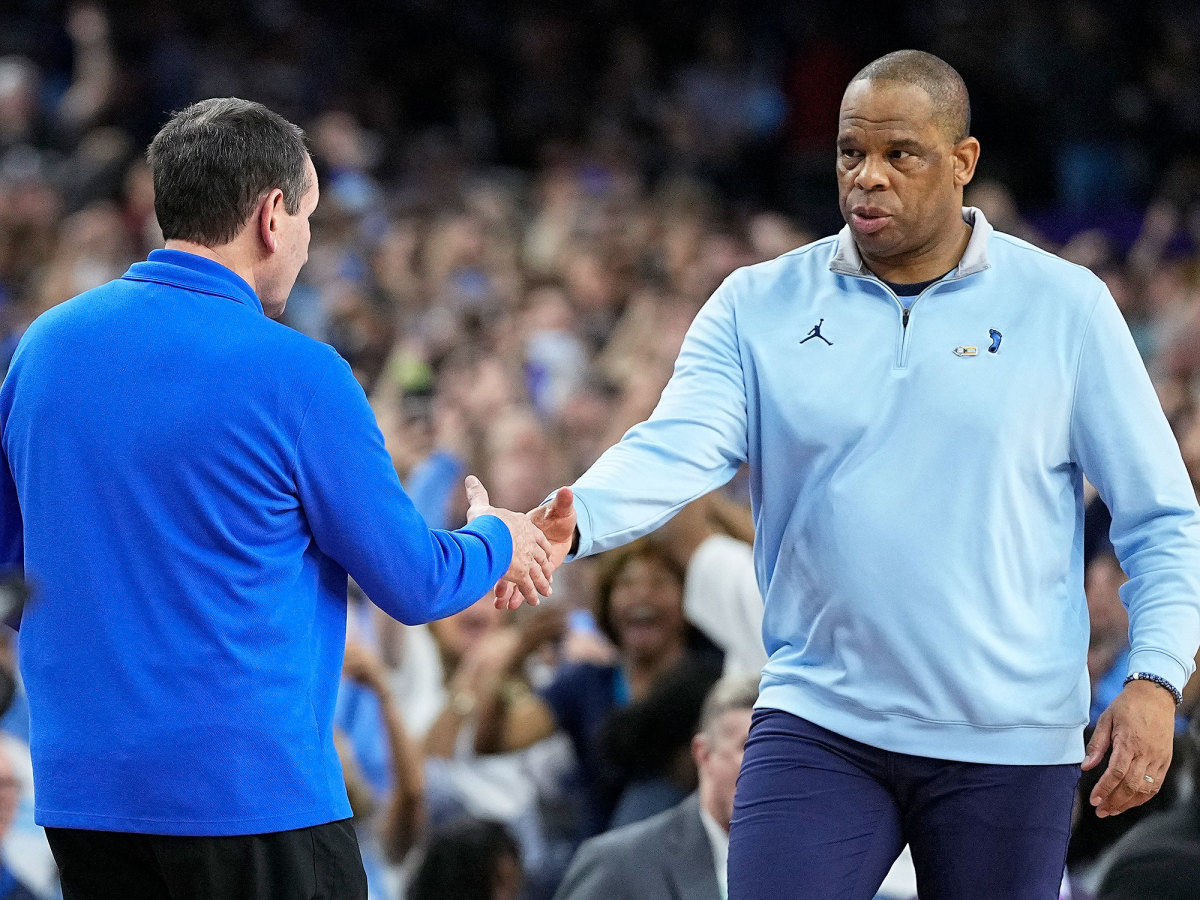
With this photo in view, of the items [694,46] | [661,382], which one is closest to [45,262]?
[661,382]

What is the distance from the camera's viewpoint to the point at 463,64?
14727 mm

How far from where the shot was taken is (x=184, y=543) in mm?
2484

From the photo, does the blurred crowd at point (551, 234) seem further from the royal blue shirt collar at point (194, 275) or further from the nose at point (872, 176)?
the royal blue shirt collar at point (194, 275)

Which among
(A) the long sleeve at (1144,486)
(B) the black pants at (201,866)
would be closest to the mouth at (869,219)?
(A) the long sleeve at (1144,486)

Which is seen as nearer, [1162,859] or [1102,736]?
[1102,736]

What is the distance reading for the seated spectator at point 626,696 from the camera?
15.7ft

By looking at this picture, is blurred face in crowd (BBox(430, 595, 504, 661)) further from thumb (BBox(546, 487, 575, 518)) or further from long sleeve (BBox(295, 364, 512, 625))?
long sleeve (BBox(295, 364, 512, 625))

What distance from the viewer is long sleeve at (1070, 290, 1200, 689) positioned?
282 cm

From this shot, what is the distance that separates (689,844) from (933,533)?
63.4 inches

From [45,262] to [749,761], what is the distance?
763 centimetres

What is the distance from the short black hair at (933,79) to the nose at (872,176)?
13 cm

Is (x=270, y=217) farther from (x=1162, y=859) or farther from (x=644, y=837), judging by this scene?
(x=1162, y=859)

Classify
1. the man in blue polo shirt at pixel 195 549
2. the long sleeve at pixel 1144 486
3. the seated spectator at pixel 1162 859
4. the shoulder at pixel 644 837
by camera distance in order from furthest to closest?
1. the shoulder at pixel 644 837
2. the seated spectator at pixel 1162 859
3. the long sleeve at pixel 1144 486
4. the man in blue polo shirt at pixel 195 549

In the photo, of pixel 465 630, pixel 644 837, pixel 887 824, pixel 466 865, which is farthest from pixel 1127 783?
pixel 465 630
